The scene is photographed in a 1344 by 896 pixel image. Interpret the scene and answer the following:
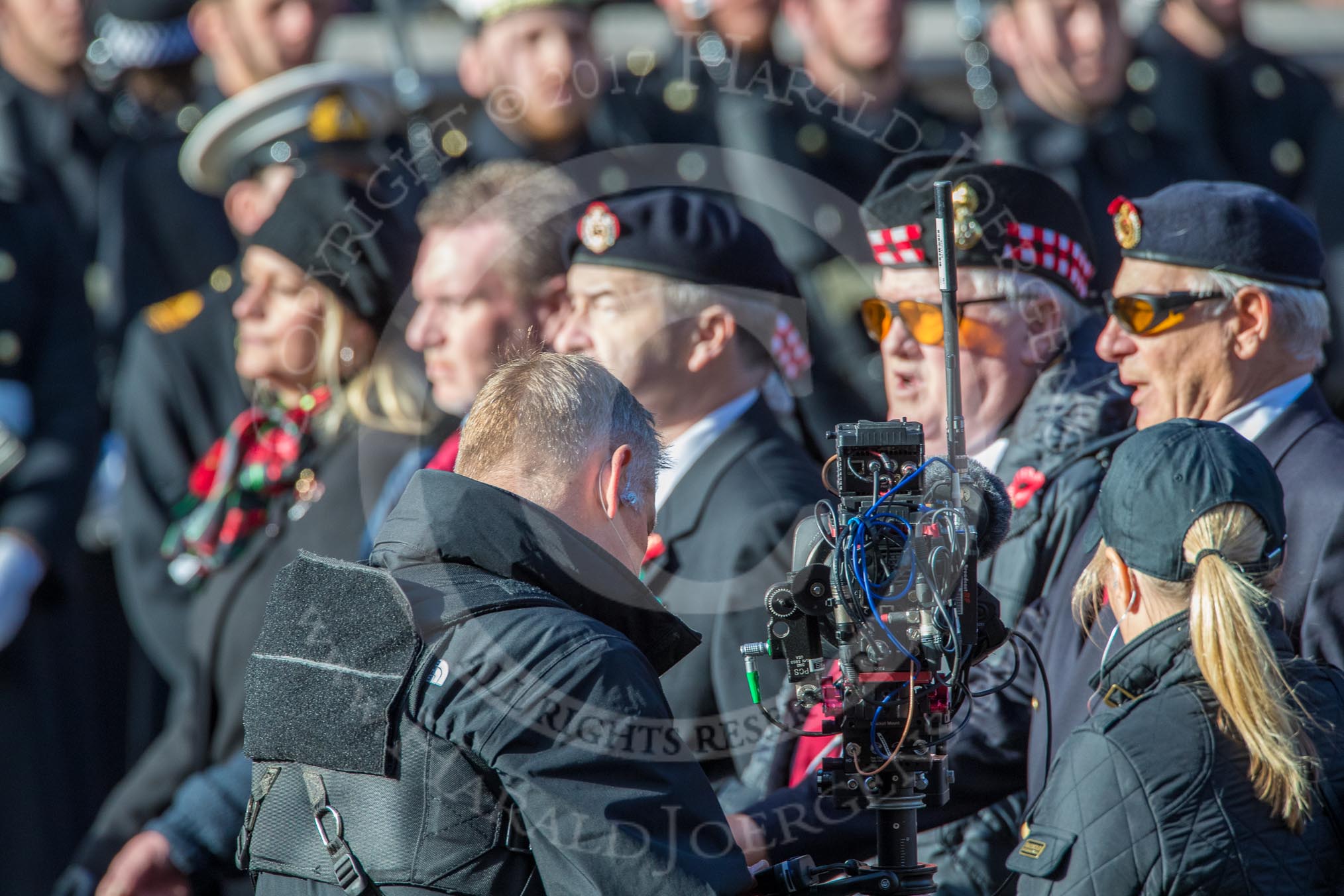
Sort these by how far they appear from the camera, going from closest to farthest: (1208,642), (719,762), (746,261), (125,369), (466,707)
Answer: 1. (466,707)
2. (1208,642)
3. (719,762)
4. (746,261)
5. (125,369)

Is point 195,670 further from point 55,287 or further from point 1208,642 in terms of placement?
point 1208,642

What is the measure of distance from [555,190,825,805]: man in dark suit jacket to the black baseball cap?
115cm

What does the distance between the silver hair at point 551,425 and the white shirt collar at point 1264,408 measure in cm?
138

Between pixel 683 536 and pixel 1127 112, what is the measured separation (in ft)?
10.5

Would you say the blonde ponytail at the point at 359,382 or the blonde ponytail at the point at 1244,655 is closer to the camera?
the blonde ponytail at the point at 1244,655

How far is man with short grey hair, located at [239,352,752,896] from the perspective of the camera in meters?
2.36

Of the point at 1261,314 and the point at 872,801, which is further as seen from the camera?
the point at 1261,314

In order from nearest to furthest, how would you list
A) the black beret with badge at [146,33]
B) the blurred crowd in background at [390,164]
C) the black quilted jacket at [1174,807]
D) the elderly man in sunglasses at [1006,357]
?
the black quilted jacket at [1174,807] → the elderly man in sunglasses at [1006,357] → the blurred crowd in background at [390,164] → the black beret with badge at [146,33]

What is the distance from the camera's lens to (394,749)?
2.43 meters

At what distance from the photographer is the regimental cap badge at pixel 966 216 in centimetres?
394

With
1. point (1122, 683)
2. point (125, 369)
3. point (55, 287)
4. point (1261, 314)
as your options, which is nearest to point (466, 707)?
point (1122, 683)

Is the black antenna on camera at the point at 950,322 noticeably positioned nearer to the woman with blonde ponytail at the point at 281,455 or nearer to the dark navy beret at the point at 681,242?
the dark navy beret at the point at 681,242

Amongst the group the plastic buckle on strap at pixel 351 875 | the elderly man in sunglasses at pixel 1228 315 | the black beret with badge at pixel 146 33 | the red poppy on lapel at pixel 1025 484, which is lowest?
the plastic buckle on strap at pixel 351 875

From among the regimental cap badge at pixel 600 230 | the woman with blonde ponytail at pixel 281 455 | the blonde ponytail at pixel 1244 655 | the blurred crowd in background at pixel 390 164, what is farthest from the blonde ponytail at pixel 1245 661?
the blurred crowd in background at pixel 390 164
